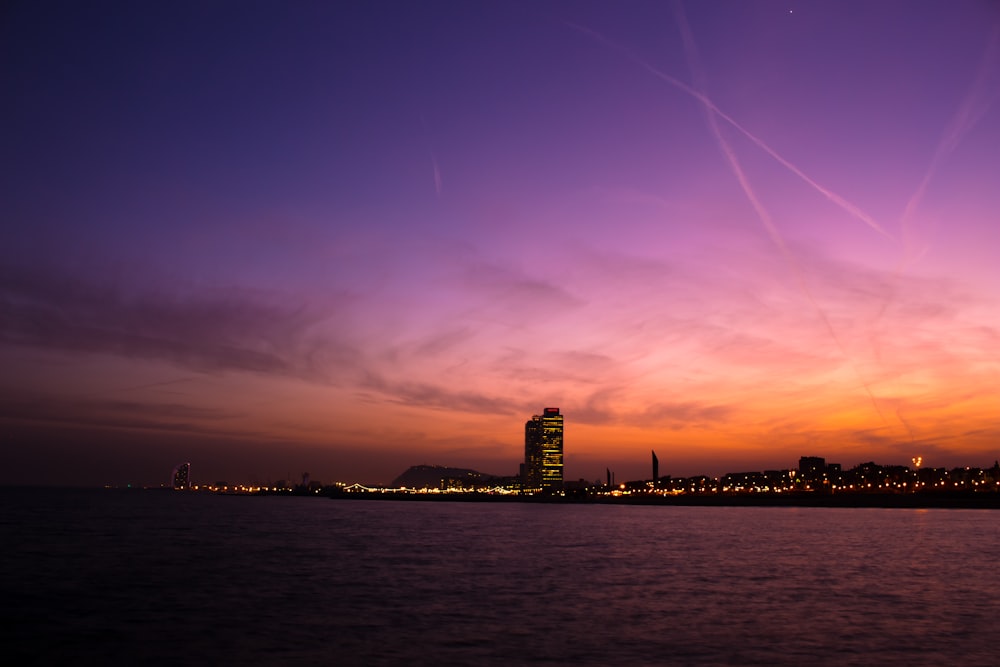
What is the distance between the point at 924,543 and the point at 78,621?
295 ft

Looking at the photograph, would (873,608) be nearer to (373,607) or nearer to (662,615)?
(662,615)

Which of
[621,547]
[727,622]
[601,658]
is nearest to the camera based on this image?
[601,658]

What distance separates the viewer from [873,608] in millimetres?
38219

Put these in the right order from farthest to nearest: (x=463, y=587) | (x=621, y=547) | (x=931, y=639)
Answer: (x=621, y=547) → (x=463, y=587) → (x=931, y=639)

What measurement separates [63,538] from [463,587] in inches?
2467

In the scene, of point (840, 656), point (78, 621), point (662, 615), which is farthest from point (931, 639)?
point (78, 621)

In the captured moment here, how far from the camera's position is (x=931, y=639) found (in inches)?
1203

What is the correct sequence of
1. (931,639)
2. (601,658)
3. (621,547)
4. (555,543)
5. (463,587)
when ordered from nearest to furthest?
(601,658) < (931,639) < (463,587) < (621,547) < (555,543)

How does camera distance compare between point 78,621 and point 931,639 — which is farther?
point 78,621

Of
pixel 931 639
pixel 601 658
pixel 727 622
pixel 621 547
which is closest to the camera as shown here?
pixel 601 658

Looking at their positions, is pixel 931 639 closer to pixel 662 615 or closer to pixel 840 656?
pixel 840 656

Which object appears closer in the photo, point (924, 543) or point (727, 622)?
point (727, 622)

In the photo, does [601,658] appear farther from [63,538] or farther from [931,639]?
[63,538]

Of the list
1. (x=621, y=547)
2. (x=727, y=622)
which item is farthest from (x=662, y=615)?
(x=621, y=547)
